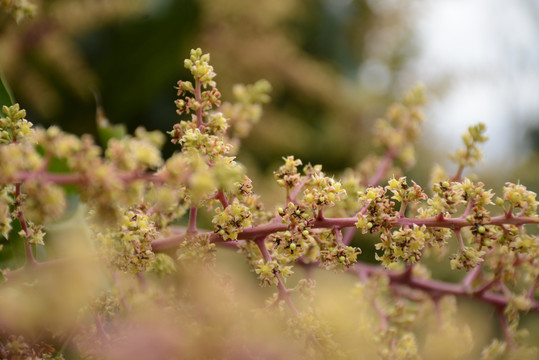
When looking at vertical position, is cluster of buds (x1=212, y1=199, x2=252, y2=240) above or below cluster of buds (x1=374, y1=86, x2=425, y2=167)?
below

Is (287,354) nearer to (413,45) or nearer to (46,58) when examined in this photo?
(46,58)

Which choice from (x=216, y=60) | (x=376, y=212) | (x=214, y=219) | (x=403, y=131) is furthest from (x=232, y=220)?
(x=216, y=60)

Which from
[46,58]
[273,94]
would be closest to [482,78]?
[273,94]

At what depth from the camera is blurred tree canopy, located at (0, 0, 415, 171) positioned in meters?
1.16

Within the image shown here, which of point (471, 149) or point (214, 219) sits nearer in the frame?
point (214, 219)

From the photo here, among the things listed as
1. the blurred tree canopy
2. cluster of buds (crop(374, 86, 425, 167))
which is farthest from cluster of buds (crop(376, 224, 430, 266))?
the blurred tree canopy

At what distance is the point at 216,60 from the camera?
145cm

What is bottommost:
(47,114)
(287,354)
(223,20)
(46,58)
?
(287,354)

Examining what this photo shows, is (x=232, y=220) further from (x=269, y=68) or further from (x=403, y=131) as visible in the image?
(x=269, y=68)

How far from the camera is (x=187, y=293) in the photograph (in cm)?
57

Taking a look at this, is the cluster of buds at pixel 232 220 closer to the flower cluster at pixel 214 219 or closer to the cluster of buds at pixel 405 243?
the flower cluster at pixel 214 219

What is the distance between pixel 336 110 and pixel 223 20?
0.48 metres

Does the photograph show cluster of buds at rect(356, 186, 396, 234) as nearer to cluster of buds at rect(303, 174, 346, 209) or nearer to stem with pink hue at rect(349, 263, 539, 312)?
cluster of buds at rect(303, 174, 346, 209)

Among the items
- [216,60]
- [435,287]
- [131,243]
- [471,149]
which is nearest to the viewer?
[131,243]
